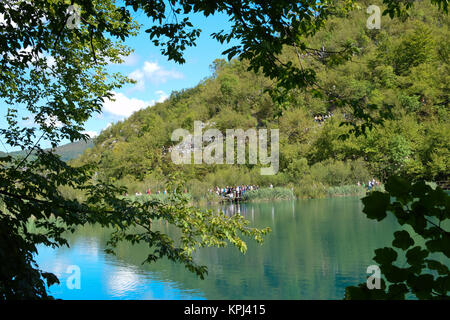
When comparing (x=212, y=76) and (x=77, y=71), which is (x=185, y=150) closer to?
(x=212, y=76)

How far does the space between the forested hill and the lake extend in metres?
9.53

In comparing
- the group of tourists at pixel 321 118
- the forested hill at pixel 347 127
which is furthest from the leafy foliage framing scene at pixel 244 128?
the group of tourists at pixel 321 118

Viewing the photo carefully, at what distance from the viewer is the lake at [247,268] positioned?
7.35 meters

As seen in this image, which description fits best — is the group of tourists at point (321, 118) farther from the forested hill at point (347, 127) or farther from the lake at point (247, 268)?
the lake at point (247, 268)

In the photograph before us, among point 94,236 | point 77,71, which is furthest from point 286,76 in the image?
point 94,236

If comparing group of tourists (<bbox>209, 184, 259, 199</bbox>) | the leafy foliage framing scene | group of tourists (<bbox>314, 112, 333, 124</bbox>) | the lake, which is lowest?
the lake

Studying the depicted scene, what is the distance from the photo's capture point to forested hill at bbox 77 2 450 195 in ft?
113

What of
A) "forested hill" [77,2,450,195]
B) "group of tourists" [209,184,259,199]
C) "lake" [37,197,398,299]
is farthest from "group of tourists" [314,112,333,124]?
"lake" [37,197,398,299]

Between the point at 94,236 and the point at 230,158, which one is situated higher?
the point at 230,158

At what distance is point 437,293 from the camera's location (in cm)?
84

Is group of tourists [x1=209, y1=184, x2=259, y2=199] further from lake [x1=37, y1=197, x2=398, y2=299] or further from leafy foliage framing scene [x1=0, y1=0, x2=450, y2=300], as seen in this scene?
lake [x1=37, y1=197, x2=398, y2=299]

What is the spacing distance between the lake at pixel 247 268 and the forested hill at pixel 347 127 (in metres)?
9.53

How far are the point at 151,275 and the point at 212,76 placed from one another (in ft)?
267
